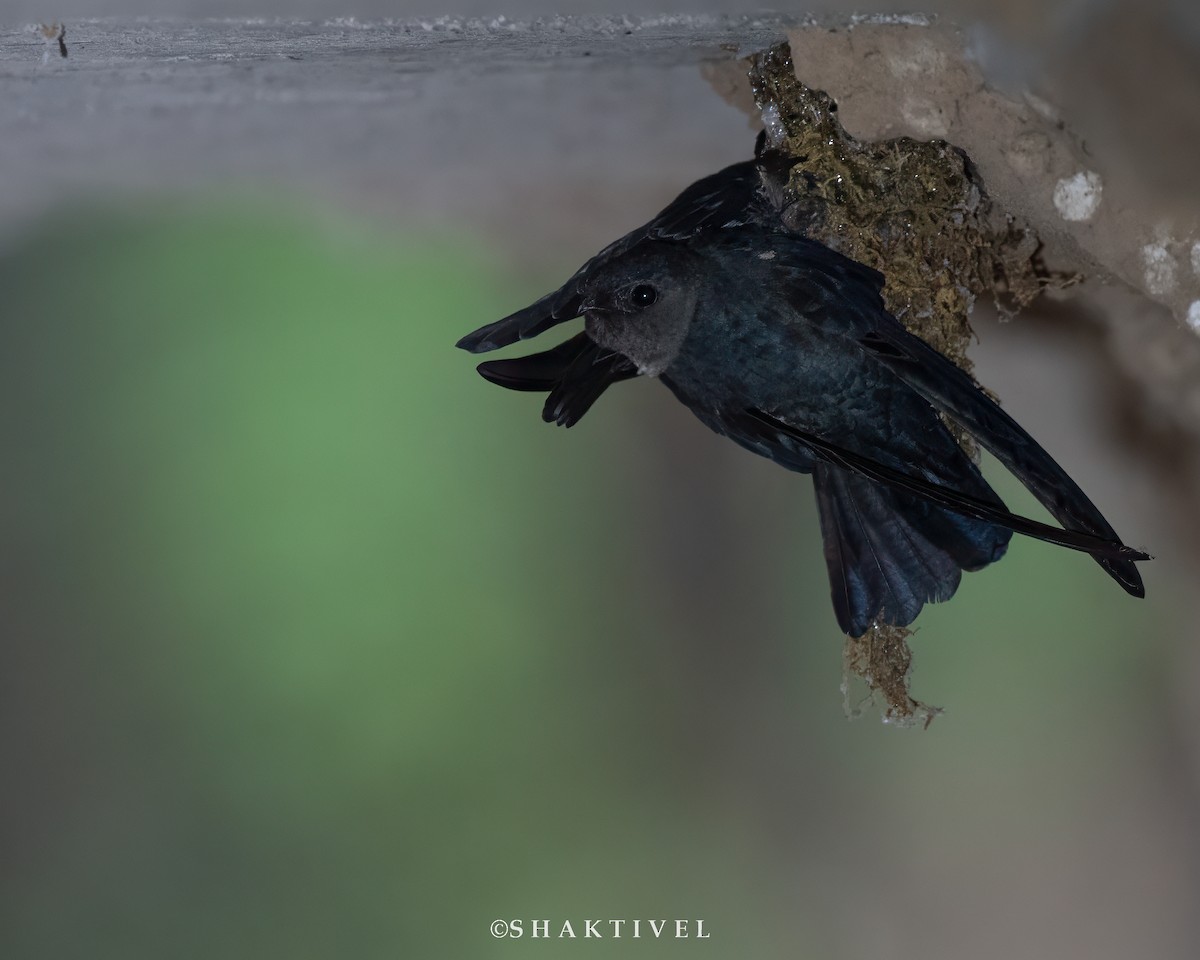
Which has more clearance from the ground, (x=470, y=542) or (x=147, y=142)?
(x=147, y=142)

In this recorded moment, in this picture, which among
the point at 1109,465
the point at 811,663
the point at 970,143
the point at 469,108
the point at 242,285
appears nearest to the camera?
the point at 970,143

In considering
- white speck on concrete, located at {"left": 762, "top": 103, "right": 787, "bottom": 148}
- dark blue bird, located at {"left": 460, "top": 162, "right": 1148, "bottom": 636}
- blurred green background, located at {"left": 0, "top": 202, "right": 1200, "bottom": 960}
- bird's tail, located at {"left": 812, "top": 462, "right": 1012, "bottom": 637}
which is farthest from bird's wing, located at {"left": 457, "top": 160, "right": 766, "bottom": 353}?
blurred green background, located at {"left": 0, "top": 202, "right": 1200, "bottom": 960}

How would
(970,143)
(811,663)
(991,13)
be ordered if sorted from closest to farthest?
Result: (991,13) → (970,143) → (811,663)

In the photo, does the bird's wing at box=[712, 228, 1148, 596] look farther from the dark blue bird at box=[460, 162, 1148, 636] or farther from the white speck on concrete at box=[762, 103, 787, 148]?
the white speck on concrete at box=[762, 103, 787, 148]

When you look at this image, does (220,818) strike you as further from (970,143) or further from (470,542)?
(970,143)

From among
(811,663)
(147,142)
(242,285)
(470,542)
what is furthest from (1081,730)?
(147,142)

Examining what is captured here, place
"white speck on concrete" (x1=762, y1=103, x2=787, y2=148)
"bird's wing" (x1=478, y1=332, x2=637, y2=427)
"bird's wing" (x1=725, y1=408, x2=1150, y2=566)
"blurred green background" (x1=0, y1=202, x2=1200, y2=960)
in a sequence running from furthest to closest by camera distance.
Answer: "blurred green background" (x1=0, y1=202, x2=1200, y2=960) → "white speck on concrete" (x1=762, y1=103, x2=787, y2=148) → "bird's wing" (x1=478, y1=332, x2=637, y2=427) → "bird's wing" (x1=725, y1=408, x2=1150, y2=566)
